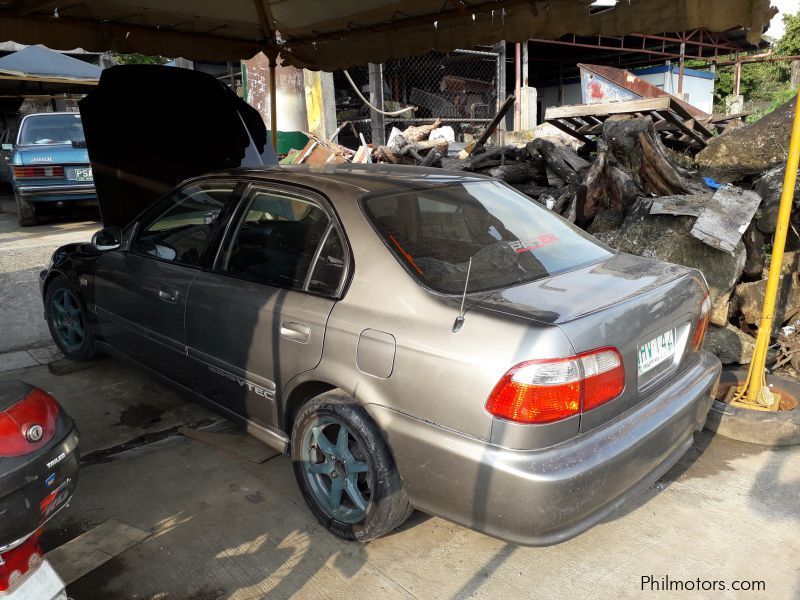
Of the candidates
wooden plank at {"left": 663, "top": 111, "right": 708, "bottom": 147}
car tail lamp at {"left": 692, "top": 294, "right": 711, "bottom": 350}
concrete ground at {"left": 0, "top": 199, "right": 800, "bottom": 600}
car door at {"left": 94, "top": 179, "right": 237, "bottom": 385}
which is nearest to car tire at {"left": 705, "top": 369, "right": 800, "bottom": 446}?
concrete ground at {"left": 0, "top": 199, "right": 800, "bottom": 600}

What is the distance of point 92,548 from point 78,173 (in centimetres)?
932

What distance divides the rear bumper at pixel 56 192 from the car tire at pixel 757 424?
10197 millimetres

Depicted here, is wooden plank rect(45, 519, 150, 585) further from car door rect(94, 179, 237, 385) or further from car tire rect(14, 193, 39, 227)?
car tire rect(14, 193, 39, 227)

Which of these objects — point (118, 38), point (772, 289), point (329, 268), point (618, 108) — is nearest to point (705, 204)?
point (772, 289)

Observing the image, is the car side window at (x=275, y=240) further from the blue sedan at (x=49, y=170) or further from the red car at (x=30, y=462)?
the blue sedan at (x=49, y=170)

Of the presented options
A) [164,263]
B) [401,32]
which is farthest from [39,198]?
[164,263]

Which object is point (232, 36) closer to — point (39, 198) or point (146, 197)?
point (146, 197)

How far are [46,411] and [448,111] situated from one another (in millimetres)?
15725

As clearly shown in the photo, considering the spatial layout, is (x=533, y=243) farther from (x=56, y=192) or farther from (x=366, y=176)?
(x=56, y=192)

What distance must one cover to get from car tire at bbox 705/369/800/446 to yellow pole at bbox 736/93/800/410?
0.14 meters

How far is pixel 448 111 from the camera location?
54.6 feet

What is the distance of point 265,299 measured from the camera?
298cm

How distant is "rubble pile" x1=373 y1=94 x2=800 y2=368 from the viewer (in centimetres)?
468

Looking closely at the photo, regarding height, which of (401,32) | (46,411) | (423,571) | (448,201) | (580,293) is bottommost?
(423,571)
